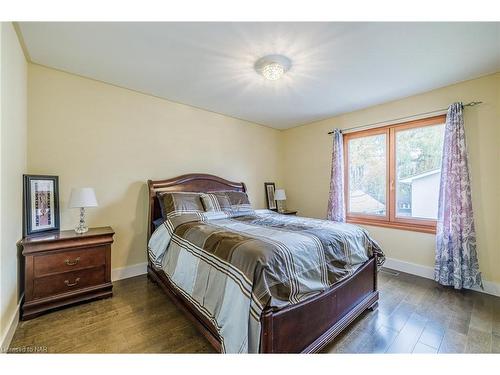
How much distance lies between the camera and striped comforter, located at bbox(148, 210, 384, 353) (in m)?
1.29

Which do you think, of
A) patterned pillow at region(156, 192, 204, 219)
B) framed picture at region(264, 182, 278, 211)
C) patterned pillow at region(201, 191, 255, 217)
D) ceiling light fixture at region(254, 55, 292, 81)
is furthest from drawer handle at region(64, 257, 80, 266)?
framed picture at region(264, 182, 278, 211)

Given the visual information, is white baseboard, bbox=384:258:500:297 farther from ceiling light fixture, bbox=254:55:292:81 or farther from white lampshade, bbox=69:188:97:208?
white lampshade, bbox=69:188:97:208

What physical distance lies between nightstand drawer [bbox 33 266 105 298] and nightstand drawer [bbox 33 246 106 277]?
1.9 inches

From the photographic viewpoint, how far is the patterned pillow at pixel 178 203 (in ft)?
8.67

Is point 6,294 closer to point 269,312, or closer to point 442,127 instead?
point 269,312

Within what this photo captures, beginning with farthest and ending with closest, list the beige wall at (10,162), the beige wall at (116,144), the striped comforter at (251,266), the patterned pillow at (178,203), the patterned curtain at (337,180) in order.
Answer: the patterned curtain at (337,180) < the patterned pillow at (178,203) < the beige wall at (116,144) < the beige wall at (10,162) < the striped comforter at (251,266)

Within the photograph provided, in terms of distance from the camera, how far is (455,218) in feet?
8.40

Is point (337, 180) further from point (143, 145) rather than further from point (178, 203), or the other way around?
point (143, 145)

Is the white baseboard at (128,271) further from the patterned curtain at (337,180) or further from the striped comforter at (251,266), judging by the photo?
the patterned curtain at (337,180)

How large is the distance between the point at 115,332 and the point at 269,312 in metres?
1.34

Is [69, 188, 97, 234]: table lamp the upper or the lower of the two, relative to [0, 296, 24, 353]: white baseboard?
upper

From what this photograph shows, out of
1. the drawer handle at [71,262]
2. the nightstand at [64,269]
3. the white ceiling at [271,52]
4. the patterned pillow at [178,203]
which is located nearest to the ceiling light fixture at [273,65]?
the white ceiling at [271,52]

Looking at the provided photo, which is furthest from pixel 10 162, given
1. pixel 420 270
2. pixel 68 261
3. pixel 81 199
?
pixel 420 270

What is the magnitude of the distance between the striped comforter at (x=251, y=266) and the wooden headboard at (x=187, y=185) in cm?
75
